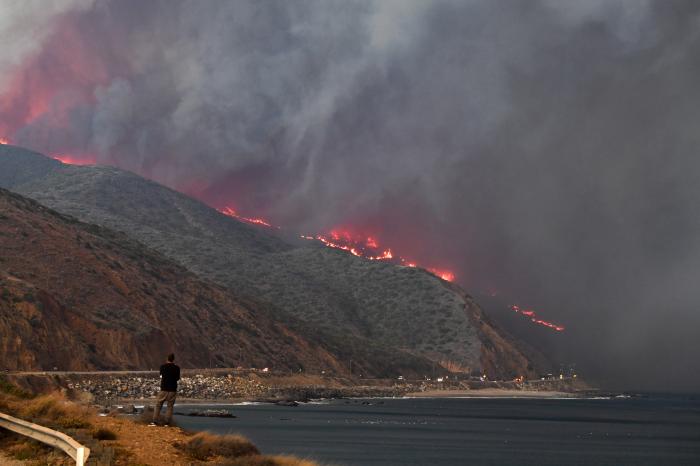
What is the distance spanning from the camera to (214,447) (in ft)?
81.8

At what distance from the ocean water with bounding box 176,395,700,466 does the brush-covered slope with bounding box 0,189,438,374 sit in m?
17.6

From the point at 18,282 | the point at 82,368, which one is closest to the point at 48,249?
the point at 18,282

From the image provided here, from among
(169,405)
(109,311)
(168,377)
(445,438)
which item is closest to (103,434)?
(169,405)

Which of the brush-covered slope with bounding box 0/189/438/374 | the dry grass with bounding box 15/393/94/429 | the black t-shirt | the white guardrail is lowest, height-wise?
the white guardrail

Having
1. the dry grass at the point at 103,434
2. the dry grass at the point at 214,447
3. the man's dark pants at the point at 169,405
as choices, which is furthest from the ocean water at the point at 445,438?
the dry grass at the point at 103,434

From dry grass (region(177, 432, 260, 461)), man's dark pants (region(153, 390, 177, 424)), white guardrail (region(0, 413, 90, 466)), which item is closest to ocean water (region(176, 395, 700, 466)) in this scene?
man's dark pants (region(153, 390, 177, 424))

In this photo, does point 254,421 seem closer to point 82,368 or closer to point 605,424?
point 82,368

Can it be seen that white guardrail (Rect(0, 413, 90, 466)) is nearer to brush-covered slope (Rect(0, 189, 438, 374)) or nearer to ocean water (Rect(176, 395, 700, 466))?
ocean water (Rect(176, 395, 700, 466))

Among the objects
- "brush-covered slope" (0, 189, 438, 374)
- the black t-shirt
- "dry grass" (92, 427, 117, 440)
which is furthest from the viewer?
"brush-covered slope" (0, 189, 438, 374)

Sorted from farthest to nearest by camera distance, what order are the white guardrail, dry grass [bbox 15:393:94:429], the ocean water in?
the ocean water → dry grass [bbox 15:393:94:429] → the white guardrail

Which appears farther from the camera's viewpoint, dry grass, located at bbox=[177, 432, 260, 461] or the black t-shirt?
the black t-shirt

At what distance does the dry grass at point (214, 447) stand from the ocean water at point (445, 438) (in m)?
27.7

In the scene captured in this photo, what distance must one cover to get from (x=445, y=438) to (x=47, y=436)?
61.7m

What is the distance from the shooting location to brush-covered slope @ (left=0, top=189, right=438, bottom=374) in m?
108
